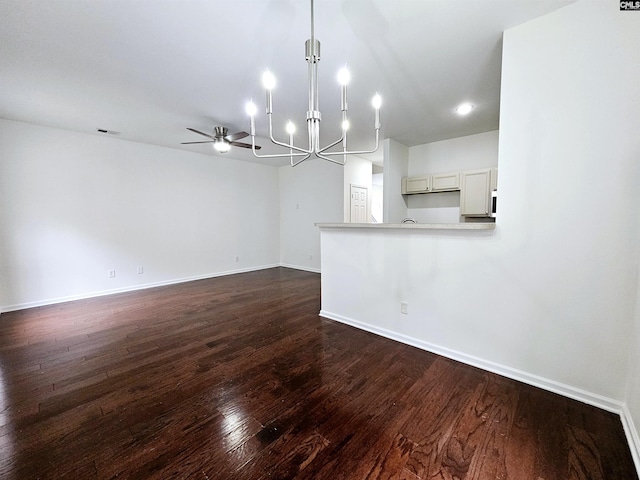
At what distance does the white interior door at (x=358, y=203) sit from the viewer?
5973mm

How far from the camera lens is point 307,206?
650cm

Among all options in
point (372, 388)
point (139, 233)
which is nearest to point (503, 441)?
point (372, 388)

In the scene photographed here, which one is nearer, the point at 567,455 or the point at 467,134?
the point at 567,455

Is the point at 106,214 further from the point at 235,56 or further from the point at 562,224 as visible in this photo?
the point at 562,224

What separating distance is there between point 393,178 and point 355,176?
1418mm

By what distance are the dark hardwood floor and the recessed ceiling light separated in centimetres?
299

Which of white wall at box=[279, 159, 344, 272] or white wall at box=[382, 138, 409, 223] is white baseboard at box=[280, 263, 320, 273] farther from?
white wall at box=[382, 138, 409, 223]

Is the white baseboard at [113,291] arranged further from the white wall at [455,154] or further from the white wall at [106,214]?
the white wall at [455,154]

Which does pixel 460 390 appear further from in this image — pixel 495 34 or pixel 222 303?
pixel 222 303

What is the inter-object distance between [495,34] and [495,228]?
1.51 metres

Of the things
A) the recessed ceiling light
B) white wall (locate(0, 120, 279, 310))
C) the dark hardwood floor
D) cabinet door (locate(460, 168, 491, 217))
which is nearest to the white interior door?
cabinet door (locate(460, 168, 491, 217))

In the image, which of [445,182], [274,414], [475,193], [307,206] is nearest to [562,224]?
[274,414]

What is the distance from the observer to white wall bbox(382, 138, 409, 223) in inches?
182

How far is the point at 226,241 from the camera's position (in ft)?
19.9
